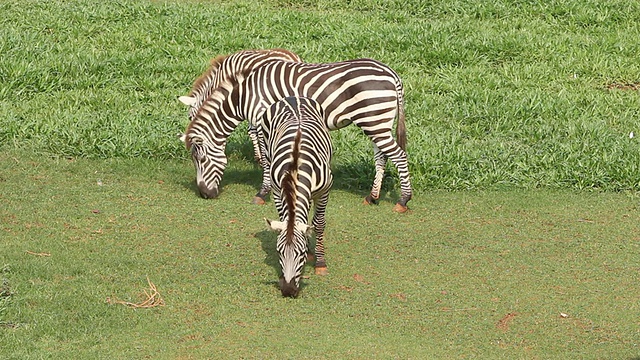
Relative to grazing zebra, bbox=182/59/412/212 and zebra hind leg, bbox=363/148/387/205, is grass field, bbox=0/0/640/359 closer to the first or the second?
zebra hind leg, bbox=363/148/387/205

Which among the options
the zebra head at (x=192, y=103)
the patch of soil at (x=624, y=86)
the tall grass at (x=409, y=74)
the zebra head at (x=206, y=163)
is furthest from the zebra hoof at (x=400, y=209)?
the patch of soil at (x=624, y=86)

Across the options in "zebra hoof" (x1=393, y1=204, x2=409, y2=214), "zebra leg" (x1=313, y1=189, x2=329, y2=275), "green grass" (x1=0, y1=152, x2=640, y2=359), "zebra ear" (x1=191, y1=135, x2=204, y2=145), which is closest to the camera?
"green grass" (x1=0, y1=152, x2=640, y2=359)

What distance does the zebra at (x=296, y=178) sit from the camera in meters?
8.01

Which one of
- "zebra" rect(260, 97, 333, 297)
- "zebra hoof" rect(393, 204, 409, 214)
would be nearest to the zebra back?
"zebra" rect(260, 97, 333, 297)

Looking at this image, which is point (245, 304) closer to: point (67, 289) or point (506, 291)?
point (67, 289)

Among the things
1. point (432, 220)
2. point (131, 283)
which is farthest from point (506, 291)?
point (131, 283)

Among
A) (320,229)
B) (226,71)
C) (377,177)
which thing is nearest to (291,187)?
(320,229)

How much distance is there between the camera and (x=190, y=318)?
788cm

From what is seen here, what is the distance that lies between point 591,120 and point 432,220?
3836 millimetres

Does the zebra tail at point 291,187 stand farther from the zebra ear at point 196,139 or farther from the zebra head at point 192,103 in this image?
the zebra head at point 192,103

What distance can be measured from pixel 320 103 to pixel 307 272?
86.9 inches

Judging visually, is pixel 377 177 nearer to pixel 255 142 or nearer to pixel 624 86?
pixel 255 142

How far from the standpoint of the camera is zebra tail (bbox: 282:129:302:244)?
7.98 metres

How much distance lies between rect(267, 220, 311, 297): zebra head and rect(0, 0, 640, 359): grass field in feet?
0.86
